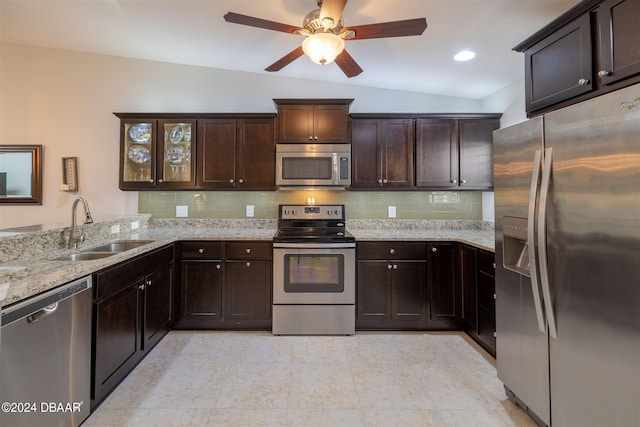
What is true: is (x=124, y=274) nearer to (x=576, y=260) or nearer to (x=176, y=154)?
(x=176, y=154)

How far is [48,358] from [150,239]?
4.37 feet

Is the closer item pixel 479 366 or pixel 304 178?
pixel 479 366

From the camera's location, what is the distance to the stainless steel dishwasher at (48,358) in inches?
47.7

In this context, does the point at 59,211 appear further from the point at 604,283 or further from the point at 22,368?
the point at 604,283

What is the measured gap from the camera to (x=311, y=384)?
206 cm

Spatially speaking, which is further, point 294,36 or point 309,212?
point 309,212

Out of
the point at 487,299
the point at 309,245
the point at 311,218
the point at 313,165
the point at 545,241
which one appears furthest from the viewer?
the point at 311,218

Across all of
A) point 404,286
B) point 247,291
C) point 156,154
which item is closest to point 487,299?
point 404,286

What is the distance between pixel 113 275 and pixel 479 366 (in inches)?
106

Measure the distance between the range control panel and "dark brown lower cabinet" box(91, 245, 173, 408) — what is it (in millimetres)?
1239

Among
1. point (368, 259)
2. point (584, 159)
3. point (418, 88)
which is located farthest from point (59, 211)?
point (584, 159)

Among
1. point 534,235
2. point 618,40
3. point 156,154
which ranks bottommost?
point 534,235

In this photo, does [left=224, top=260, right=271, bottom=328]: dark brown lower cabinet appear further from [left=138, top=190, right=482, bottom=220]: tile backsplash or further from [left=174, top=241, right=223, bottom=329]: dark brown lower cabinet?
[left=138, top=190, right=482, bottom=220]: tile backsplash

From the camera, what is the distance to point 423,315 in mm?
2857
